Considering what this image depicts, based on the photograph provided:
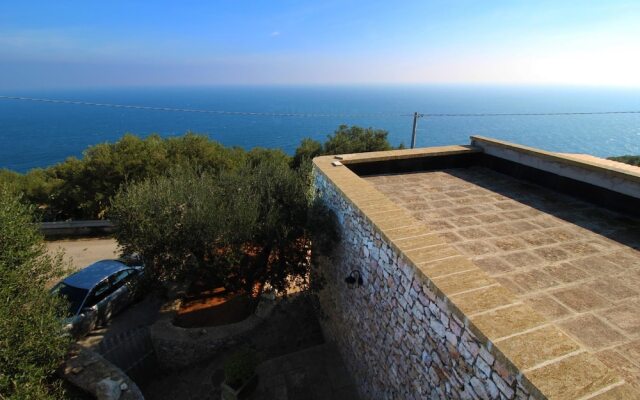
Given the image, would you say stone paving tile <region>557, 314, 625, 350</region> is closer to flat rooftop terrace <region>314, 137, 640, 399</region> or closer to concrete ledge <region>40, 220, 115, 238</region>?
flat rooftop terrace <region>314, 137, 640, 399</region>

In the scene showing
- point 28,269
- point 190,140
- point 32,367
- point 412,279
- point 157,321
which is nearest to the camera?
point 412,279

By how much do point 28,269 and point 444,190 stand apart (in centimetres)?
913

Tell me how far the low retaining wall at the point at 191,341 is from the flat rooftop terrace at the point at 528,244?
17.1ft

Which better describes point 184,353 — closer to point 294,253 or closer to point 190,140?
point 294,253

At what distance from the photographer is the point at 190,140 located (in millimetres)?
22969

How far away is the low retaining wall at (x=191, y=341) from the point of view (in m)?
9.03

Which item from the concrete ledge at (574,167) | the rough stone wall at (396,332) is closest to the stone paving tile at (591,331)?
the rough stone wall at (396,332)


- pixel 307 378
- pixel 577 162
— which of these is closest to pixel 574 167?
pixel 577 162

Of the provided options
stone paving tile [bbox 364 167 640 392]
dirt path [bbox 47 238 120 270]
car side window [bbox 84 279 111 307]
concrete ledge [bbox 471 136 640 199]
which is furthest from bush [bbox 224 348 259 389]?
dirt path [bbox 47 238 120 270]

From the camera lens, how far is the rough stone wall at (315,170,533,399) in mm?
3072

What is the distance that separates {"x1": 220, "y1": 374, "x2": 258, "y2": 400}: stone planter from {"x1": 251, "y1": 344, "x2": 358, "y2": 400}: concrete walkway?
0.13 meters

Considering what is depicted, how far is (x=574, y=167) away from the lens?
6809mm

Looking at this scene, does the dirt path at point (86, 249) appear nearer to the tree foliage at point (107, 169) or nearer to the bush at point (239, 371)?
the tree foliage at point (107, 169)

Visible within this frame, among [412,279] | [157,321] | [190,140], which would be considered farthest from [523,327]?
[190,140]
